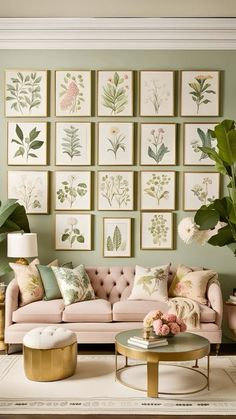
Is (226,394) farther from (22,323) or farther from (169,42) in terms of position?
(169,42)

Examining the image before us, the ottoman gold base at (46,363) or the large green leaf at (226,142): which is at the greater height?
the large green leaf at (226,142)

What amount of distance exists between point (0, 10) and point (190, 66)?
2.26 metres

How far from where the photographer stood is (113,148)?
580 centimetres

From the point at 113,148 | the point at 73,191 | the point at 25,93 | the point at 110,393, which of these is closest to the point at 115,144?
the point at 113,148

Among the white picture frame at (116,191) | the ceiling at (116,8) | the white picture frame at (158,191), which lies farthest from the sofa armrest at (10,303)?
the ceiling at (116,8)

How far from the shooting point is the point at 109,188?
5797 mm

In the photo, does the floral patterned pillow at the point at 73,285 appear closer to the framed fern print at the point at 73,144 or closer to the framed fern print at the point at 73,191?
the framed fern print at the point at 73,191

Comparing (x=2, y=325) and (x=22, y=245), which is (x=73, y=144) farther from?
(x=2, y=325)

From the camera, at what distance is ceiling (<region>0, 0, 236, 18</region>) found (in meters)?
5.18

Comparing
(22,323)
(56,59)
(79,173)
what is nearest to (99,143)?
(79,173)

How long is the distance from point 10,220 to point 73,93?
1.68 m

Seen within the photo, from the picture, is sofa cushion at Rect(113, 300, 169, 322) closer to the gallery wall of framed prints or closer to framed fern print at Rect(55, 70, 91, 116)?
the gallery wall of framed prints

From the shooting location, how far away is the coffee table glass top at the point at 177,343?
3.71 metres

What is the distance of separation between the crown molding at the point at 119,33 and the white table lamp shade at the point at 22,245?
7.45 feet
